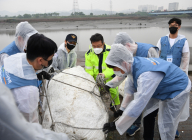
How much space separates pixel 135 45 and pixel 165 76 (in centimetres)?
108

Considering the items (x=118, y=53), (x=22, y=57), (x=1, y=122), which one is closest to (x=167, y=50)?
(x=118, y=53)

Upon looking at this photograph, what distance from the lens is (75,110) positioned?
5.78 feet

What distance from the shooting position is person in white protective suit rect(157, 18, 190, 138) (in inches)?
123

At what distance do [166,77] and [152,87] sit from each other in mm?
252

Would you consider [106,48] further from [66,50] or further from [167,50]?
[167,50]

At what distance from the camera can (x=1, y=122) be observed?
0.65 m

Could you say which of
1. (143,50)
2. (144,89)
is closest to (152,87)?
(144,89)

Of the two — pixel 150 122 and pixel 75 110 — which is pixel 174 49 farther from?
pixel 75 110

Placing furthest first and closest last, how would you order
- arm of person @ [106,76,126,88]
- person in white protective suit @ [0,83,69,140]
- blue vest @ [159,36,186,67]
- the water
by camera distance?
the water → blue vest @ [159,36,186,67] → arm of person @ [106,76,126,88] → person in white protective suit @ [0,83,69,140]

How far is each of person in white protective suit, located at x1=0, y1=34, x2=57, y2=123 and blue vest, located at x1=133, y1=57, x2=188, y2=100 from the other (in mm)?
923

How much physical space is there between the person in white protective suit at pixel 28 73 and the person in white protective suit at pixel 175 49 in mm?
2642

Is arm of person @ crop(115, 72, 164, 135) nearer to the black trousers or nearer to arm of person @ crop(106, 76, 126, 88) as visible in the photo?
the black trousers

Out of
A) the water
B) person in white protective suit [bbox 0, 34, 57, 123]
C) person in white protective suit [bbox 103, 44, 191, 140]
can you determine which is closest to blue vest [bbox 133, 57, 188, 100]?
person in white protective suit [bbox 103, 44, 191, 140]

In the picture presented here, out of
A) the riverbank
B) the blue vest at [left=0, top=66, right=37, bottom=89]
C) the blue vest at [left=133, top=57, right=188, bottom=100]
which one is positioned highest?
the riverbank
